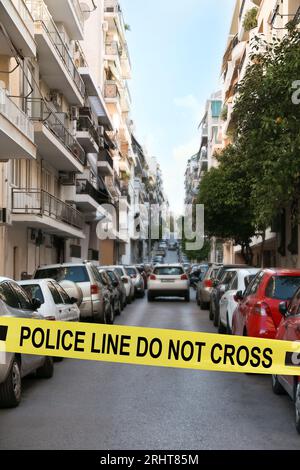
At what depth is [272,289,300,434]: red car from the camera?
704 centimetres

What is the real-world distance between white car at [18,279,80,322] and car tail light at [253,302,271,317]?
3272 mm

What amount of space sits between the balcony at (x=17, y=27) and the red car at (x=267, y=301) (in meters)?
11.3

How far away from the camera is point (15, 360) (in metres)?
8.14

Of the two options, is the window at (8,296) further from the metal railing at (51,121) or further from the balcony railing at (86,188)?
the balcony railing at (86,188)

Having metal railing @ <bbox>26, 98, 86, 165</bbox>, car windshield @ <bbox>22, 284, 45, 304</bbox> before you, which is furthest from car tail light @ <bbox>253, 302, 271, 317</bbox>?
metal railing @ <bbox>26, 98, 86, 165</bbox>

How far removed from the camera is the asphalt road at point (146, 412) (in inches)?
253

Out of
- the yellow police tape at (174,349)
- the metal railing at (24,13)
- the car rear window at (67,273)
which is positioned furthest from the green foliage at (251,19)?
the yellow police tape at (174,349)

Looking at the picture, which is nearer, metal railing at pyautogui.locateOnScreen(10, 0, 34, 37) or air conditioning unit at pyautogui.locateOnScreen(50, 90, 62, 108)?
metal railing at pyautogui.locateOnScreen(10, 0, 34, 37)

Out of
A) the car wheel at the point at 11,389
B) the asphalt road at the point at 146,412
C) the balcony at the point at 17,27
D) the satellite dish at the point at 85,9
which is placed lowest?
the asphalt road at the point at 146,412

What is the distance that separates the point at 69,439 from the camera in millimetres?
6473

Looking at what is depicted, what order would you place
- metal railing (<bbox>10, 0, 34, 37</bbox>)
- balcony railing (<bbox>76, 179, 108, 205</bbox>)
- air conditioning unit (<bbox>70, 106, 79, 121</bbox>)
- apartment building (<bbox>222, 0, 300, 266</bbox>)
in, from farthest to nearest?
1. balcony railing (<bbox>76, 179, 108, 205</bbox>)
2. air conditioning unit (<bbox>70, 106, 79, 121</bbox>)
3. apartment building (<bbox>222, 0, 300, 266</bbox>)
4. metal railing (<bbox>10, 0, 34, 37</bbox>)

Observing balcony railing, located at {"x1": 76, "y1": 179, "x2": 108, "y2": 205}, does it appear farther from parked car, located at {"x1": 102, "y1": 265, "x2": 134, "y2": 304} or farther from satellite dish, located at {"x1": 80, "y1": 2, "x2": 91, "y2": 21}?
satellite dish, located at {"x1": 80, "y1": 2, "x2": 91, "y2": 21}
